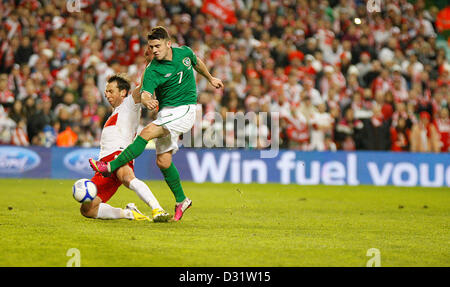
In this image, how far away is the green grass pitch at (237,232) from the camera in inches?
245

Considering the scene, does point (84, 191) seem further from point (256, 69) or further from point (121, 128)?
point (256, 69)

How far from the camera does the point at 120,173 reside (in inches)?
332

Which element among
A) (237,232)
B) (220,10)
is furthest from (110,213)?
(220,10)

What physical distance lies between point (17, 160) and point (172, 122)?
909 cm

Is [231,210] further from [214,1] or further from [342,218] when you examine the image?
[214,1]

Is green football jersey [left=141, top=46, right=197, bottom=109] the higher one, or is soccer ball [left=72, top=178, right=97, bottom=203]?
green football jersey [left=141, top=46, right=197, bottom=109]

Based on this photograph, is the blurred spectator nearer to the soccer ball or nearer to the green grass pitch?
the green grass pitch

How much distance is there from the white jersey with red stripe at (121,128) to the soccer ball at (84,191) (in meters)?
0.55

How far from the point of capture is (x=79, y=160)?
16750 mm

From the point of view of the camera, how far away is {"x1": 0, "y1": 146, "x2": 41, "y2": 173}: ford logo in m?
16.5

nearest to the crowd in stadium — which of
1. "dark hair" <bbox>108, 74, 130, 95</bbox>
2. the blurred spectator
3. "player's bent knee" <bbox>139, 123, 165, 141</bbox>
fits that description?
the blurred spectator

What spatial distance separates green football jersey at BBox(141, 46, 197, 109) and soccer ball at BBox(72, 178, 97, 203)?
3.97 feet

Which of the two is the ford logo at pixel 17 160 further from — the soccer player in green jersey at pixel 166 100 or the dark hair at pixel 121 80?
the soccer player in green jersey at pixel 166 100
